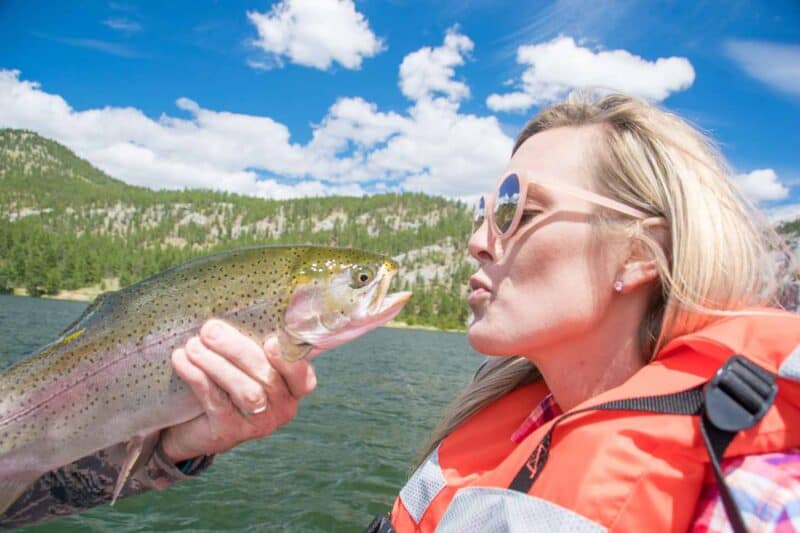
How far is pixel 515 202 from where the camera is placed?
3020 mm

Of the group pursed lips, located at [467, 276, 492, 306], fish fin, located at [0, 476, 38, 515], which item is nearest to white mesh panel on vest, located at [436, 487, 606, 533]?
pursed lips, located at [467, 276, 492, 306]

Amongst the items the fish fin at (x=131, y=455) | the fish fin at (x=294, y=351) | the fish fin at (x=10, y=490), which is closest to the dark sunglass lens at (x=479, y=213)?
the fish fin at (x=294, y=351)

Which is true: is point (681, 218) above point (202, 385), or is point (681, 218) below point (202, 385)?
above

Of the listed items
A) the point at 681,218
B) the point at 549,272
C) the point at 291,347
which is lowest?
the point at 291,347

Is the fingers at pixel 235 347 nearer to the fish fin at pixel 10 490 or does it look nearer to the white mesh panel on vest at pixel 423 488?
the white mesh panel on vest at pixel 423 488

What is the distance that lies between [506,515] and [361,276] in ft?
5.91

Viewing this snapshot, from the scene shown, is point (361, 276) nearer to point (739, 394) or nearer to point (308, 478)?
point (739, 394)

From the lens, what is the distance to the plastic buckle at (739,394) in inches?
72.2

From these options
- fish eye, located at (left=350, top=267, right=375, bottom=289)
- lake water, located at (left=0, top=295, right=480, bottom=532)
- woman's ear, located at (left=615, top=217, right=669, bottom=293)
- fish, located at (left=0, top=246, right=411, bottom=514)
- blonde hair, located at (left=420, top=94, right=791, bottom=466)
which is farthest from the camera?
lake water, located at (left=0, top=295, right=480, bottom=532)

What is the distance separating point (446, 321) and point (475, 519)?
378 feet

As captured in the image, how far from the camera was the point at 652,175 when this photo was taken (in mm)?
2773

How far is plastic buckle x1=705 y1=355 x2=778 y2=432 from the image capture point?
1.83 m

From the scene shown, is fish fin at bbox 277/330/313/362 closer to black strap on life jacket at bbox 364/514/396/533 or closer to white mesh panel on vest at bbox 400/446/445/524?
white mesh panel on vest at bbox 400/446/445/524

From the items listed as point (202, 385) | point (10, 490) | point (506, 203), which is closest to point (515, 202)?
point (506, 203)
